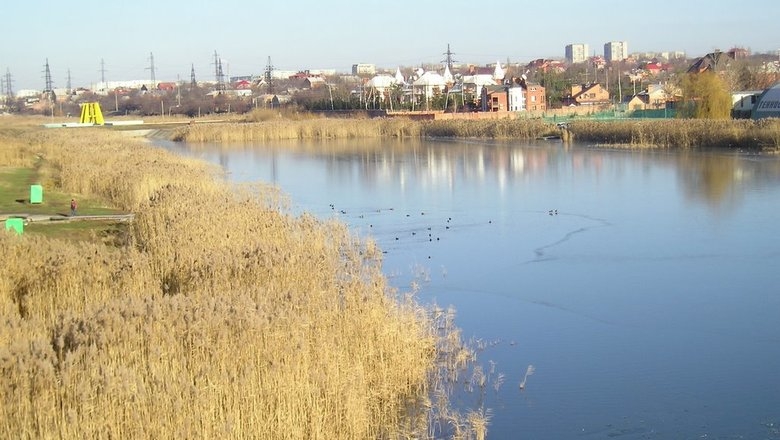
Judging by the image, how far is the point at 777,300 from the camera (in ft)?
45.1

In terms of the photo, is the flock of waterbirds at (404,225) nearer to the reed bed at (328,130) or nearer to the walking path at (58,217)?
the walking path at (58,217)

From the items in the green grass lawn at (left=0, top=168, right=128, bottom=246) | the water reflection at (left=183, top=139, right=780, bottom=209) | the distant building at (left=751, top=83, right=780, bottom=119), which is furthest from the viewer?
the distant building at (left=751, top=83, right=780, bottom=119)

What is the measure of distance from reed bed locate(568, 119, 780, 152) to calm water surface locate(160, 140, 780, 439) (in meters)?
5.06

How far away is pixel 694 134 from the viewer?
4025cm

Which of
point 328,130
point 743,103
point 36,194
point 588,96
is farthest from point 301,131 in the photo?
point 36,194

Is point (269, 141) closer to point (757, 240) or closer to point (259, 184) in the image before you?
point (259, 184)

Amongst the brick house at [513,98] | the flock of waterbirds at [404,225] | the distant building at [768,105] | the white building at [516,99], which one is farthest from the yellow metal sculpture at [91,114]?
the flock of waterbirds at [404,225]

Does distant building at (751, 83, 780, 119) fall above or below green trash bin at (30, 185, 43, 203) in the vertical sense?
above

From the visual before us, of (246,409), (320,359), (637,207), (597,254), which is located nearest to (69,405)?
(246,409)

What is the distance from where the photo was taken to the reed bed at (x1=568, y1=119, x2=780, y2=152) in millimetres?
37906

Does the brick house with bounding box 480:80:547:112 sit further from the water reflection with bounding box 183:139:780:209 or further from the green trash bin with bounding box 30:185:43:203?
the green trash bin with bounding box 30:185:43:203

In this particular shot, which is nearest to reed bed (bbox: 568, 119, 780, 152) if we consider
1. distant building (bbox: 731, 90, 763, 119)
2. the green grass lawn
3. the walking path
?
distant building (bbox: 731, 90, 763, 119)

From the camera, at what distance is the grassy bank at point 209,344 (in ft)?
21.1

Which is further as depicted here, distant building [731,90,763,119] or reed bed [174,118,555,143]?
reed bed [174,118,555,143]
